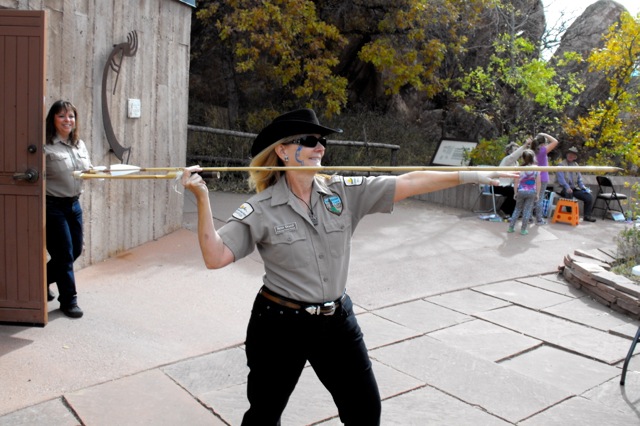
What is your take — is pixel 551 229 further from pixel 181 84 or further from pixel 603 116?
pixel 181 84

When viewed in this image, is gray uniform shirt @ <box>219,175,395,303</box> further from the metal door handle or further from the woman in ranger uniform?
the metal door handle

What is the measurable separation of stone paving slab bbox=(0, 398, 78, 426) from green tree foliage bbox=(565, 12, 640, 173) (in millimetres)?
12209

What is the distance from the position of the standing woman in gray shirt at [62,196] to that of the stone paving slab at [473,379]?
2.47 m

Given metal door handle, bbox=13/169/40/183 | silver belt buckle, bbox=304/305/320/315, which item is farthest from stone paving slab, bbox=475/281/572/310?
metal door handle, bbox=13/169/40/183

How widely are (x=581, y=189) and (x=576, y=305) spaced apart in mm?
6394

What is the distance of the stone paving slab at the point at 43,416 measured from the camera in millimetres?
3312

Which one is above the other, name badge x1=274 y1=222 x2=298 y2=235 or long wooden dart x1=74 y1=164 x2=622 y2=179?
long wooden dart x1=74 y1=164 x2=622 y2=179

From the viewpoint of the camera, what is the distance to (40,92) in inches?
176

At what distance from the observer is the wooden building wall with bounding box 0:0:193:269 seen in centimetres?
568

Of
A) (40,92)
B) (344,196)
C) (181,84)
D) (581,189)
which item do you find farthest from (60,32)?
(581,189)

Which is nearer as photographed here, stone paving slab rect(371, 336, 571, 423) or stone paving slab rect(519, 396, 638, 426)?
stone paving slab rect(519, 396, 638, 426)

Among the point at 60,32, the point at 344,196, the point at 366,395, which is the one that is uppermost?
the point at 60,32

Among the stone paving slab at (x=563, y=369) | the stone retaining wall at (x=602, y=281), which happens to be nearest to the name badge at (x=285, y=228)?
the stone paving slab at (x=563, y=369)

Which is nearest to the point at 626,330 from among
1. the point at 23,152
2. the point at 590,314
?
the point at 590,314
